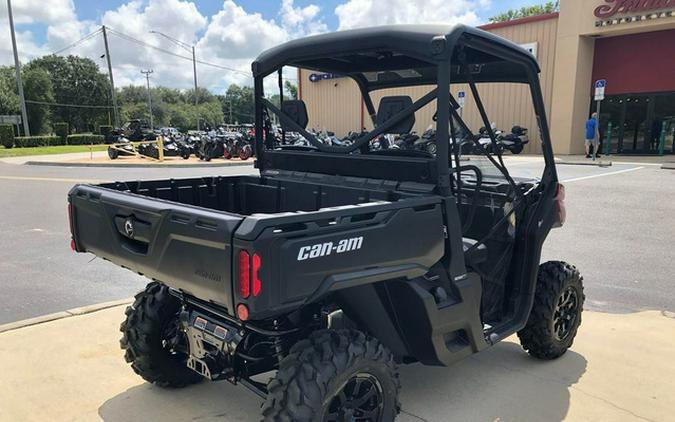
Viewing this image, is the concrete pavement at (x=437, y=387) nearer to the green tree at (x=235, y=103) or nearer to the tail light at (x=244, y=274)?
the tail light at (x=244, y=274)

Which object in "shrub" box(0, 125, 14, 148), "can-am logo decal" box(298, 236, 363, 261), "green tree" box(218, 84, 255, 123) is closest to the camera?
"can-am logo decal" box(298, 236, 363, 261)

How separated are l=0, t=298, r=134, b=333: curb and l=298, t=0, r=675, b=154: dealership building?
1624 centimetres

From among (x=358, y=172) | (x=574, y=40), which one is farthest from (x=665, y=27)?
(x=358, y=172)

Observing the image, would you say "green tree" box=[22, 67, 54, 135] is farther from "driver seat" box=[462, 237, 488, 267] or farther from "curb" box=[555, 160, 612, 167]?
"driver seat" box=[462, 237, 488, 267]

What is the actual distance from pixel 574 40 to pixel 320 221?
23.3m

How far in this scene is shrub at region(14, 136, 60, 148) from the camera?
35894mm

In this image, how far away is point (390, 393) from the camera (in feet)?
8.51

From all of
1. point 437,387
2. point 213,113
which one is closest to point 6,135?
point 437,387

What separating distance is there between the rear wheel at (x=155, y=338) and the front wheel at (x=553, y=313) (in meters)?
2.34

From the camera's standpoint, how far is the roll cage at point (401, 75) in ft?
8.95

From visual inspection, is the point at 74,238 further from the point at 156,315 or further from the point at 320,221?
the point at 320,221

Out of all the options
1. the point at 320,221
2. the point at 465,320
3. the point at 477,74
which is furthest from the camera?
the point at 477,74

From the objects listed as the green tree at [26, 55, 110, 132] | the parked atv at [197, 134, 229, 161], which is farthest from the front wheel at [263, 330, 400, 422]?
the green tree at [26, 55, 110, 132]

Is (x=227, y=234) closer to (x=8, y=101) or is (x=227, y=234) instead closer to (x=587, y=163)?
(x=587, y=163)
